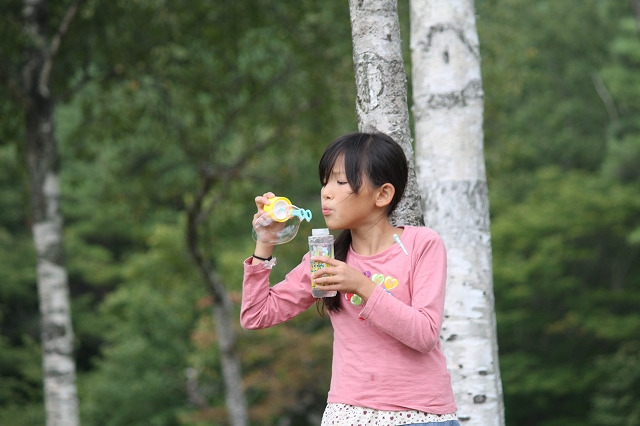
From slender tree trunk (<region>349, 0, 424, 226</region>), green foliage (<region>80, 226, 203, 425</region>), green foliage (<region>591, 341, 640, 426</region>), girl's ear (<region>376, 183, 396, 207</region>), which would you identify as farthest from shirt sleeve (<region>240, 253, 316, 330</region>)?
green foliage (<region>80, 226, 203, 425</region>)

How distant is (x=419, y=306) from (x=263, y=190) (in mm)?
13590

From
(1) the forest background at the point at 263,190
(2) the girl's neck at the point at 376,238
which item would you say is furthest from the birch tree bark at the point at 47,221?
(2) the girl's neck at the point at 376,238

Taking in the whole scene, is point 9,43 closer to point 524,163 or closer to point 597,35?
point 524,163

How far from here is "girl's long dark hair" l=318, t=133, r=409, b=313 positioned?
82.5 inches

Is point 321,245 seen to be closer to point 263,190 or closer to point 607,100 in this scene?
point 263,190

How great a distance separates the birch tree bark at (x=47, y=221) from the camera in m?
7.12

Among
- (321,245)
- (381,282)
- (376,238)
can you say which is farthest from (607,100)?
(321,245)

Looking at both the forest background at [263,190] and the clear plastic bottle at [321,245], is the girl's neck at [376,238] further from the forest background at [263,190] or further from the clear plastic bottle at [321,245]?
the forest background at [263,190]

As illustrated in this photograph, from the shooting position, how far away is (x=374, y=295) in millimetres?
1938

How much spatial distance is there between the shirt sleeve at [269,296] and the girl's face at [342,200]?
19 cm

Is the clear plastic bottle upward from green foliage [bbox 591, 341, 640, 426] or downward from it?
upward

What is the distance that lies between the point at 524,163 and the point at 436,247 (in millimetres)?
20284

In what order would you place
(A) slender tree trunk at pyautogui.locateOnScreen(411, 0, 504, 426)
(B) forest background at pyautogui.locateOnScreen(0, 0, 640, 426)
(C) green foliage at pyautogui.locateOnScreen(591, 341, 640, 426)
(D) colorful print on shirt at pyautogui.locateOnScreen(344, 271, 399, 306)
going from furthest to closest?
(C) green foliage at pyautogui.locateOnScreen(591, 341, 640, 426)
(B) forest background at pyautogui.locateOnScreen(0, 0, 640, 426)
(A) slender tree trunk at pyautogui.locateOnScreen(411, 0, 504, 426)
(D) colorful print on shirt at pyautogui.locateOnScreen(344, 271, 399, 306)

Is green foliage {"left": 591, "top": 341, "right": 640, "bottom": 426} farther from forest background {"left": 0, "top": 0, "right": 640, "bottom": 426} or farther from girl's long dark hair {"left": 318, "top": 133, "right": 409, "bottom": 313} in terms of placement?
girl's long dark hair {"left": 318, "top": 133, "right": 409, "bottom": 313}
